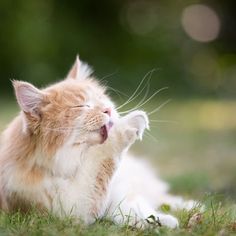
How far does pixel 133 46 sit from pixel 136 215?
30.5 ft

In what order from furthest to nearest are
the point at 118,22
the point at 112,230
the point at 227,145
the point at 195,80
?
the point at 118,22
the point at 195,80
the point at 227,145
the point at 112,230

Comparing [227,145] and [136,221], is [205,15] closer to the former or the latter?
[227,145]

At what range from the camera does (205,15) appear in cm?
1284

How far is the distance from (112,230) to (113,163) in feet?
1.43

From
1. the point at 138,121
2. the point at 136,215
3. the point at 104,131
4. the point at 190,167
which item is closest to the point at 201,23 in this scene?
the point at 190,167

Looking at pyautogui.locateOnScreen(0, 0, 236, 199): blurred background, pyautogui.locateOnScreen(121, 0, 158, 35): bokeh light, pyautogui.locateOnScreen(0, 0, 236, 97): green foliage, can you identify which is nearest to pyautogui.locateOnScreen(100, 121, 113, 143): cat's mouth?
pyautogui.locateOnScreen(0, 0, 236, 199): blurred background

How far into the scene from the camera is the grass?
263cm

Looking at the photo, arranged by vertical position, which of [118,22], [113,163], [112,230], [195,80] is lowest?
[112,230]

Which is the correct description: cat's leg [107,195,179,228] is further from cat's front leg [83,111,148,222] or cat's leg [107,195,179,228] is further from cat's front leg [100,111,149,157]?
cat's front leg [100,111,149,157]

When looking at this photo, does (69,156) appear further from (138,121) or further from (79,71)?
(79,71)

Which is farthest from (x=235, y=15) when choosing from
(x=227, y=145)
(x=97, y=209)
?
(x=97, y=209)

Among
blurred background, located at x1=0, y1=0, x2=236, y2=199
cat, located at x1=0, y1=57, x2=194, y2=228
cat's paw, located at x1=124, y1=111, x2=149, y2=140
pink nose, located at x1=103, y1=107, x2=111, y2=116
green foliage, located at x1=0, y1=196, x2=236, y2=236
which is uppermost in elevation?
blurred background, located at x1=0, y1=0, x2=236, y2=199

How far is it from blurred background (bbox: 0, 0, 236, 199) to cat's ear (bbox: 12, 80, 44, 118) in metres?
5.80

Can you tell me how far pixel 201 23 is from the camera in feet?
42.7
